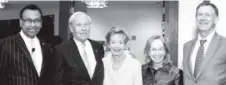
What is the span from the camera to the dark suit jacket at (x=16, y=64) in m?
2.63

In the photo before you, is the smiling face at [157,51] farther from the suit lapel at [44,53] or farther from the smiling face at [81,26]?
the suit lapel at [44,53]

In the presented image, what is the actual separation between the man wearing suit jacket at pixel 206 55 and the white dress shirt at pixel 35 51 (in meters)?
1.25

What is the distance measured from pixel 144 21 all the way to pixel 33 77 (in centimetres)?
432

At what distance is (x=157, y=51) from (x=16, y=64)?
1172mm

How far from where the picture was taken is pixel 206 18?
2791mm

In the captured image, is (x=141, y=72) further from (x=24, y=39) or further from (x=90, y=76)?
(x=24, y=39)

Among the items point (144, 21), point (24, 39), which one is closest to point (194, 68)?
point (24, 39)

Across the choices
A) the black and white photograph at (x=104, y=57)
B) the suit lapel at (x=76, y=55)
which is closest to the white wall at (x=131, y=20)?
the black and white photograph at (x=104, y=57)

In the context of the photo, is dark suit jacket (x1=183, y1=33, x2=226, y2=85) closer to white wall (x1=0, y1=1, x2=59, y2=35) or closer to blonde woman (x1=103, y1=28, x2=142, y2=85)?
blonde woman (x1=103, y1=28, x2=142, y2=85)

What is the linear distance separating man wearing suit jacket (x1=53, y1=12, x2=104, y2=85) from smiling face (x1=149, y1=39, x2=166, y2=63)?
17.9 inches

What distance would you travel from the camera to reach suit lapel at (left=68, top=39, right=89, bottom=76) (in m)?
2.75

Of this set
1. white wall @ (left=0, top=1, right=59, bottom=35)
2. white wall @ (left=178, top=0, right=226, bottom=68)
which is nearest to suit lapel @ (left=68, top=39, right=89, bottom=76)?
white wall @ (left=178, top=0, right=226, bottom=68)

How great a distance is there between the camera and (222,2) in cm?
339

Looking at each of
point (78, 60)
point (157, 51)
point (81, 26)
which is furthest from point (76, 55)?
point (157, 51)
